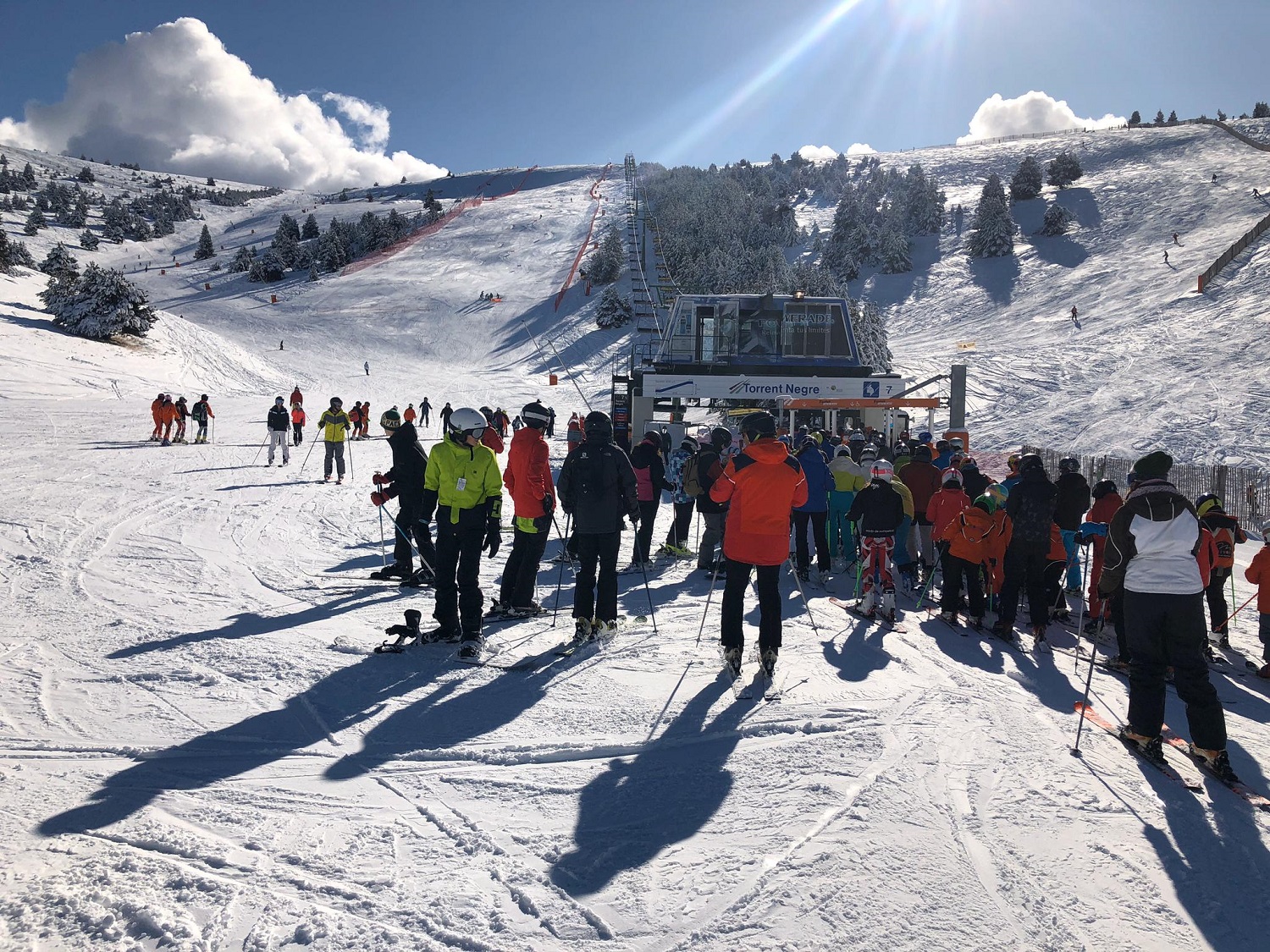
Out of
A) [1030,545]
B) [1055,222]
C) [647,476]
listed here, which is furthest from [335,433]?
[1055,222]

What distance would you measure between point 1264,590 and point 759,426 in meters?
5.47

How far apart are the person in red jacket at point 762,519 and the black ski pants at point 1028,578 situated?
117 inches

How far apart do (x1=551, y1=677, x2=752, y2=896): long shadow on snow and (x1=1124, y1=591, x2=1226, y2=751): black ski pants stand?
235 centimetres

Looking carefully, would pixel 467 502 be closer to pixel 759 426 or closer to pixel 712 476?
pixel 759 426

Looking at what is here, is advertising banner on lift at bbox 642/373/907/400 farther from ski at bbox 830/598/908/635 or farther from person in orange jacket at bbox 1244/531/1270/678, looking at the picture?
person in orange jacket at bbox 1244/531/1270/678

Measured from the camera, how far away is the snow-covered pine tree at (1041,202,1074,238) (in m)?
49.7

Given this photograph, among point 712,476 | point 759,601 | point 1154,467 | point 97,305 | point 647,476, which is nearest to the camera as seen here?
point 1154,467

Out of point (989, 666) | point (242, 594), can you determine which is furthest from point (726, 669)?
point (242, 594)

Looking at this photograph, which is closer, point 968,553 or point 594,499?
point 594,499

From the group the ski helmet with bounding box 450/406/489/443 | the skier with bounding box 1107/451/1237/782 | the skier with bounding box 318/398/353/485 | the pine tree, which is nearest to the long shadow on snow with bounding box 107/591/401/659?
the ski helmet with bounding box 450/406/489/443

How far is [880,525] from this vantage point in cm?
711

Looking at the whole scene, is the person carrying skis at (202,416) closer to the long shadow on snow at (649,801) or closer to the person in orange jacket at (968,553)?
the person in orange jacket at (968,553)

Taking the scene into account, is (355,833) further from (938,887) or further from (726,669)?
(726,669)

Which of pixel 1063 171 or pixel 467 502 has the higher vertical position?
pixel 1063 171
